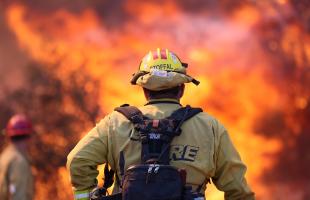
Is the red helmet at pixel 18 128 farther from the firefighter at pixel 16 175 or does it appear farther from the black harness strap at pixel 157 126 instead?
the black harness strap at pixel 157 126

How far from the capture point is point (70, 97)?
60.3 feet

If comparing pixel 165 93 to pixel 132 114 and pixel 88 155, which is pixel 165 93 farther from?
pixel 88 155

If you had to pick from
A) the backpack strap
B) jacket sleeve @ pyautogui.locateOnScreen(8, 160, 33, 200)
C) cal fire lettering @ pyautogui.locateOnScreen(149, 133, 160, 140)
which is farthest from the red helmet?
cal fire lettering @ pyautogui.locateOnScreen(149, 133, 160, 140)

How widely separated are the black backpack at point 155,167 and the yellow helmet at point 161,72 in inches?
8.8

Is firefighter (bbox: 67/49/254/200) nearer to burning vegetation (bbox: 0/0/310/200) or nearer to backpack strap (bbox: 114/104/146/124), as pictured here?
backpack strap (bbox: 114/104/146/124)

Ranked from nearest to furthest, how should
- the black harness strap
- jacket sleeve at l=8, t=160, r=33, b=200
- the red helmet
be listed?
1. the black harness strap
2. jacket sleeve at l=8, t=160, r=33, b=200
3. the red helmet

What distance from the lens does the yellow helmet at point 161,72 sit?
4.52 m

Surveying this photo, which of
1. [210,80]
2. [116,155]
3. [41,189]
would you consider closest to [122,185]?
[116,155]

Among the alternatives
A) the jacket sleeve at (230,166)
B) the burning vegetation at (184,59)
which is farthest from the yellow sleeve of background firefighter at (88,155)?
the burning vegetation at (184,59)

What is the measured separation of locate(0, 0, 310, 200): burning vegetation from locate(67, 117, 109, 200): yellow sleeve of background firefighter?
10829 mm

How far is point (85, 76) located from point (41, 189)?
3.24 m

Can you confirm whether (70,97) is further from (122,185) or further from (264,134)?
(122,185)

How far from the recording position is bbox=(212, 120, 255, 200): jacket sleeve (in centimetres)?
444

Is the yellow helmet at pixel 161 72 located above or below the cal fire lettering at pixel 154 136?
above
